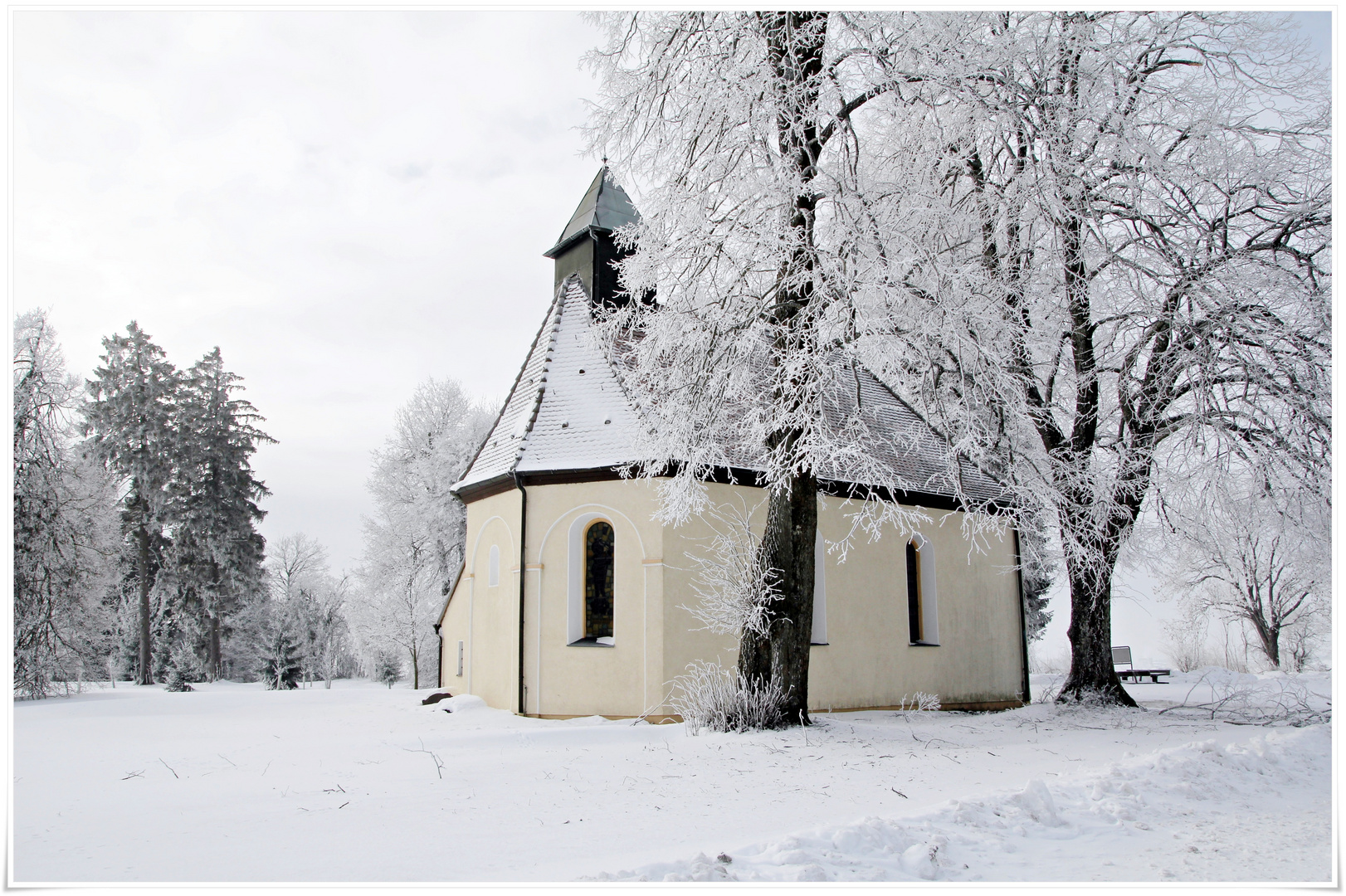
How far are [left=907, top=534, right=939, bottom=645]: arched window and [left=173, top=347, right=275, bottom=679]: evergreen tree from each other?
25677mm

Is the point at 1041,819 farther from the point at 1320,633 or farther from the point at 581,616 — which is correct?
the point at 1320,633

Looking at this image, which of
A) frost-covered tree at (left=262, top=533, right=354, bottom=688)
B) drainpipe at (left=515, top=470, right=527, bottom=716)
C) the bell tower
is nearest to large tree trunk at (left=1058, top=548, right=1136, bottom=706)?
drainpipe at (left=515, top=470, right=527, bottom=716)

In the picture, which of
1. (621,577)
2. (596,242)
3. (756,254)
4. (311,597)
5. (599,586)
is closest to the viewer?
(756,254)

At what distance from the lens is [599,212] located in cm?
1664

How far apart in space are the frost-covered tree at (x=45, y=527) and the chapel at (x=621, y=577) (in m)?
6.94

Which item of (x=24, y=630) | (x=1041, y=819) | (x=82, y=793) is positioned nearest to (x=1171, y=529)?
(x=1041, y=819)

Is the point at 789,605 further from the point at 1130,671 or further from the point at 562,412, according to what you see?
the point at 1130,671

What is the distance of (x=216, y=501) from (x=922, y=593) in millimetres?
26391

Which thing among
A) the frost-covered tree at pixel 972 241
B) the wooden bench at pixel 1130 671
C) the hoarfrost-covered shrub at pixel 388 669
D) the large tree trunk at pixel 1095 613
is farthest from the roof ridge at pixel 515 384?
the hoarfrost-covered shrub at pixel 388 669

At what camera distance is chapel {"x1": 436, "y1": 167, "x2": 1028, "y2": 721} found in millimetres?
12234

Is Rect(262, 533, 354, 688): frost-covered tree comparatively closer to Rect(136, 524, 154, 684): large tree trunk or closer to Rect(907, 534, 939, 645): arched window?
Rect(136, 524, 154, 684): large tree trunk

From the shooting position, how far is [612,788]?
6.35m

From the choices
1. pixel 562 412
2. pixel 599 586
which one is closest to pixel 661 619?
pixel 599 586

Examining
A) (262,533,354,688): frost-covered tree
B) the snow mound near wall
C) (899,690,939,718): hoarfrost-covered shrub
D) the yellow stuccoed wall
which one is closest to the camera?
the snow mound near wall
